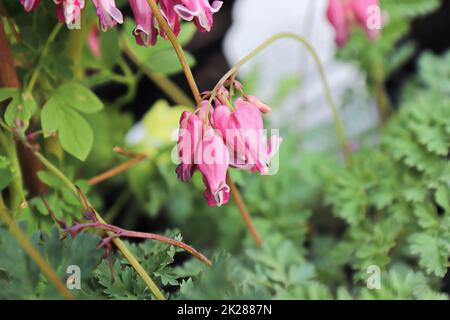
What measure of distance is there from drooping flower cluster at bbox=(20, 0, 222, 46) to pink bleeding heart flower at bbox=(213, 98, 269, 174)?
0.33 ft

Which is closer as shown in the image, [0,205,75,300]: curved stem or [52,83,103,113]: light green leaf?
[0,205,75,300]: curved stem

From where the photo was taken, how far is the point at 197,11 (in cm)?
72

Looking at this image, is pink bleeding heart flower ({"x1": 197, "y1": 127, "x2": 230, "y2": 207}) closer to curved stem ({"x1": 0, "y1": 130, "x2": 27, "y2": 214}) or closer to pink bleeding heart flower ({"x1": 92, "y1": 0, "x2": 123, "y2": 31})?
pink bleeding heart flower ({"x1": 92, "y1": 0, "x2": 123, "y2": 31})

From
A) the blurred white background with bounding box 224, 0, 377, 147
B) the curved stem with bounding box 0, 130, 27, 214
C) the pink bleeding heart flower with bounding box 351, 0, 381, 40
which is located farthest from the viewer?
the blurred white background with bounding box 224, 0, 377, 147

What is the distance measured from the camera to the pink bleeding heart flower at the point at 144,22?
29.2 inches

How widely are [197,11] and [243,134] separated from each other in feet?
0.48

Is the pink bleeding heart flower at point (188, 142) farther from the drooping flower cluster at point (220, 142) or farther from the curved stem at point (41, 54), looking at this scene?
the curved stem at point (41, 54)

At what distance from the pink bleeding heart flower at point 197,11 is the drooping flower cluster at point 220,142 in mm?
77

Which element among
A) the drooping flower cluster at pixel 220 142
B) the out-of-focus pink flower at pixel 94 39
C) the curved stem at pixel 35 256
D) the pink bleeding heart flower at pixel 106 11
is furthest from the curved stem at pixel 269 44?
the out-of-focus pink flower at pixel 94 39

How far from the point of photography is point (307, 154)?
138 cm

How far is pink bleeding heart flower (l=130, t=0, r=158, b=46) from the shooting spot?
742 mm

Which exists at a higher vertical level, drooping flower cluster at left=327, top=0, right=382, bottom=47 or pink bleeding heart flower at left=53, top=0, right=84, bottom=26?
drooping flower cluster at left=327, top=0, right=382, bottom=47

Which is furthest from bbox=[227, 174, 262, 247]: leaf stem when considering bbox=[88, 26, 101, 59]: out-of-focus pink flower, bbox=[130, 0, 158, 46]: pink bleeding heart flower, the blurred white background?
the blurred white background

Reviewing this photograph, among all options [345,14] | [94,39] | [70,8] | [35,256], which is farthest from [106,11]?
[345,14]
